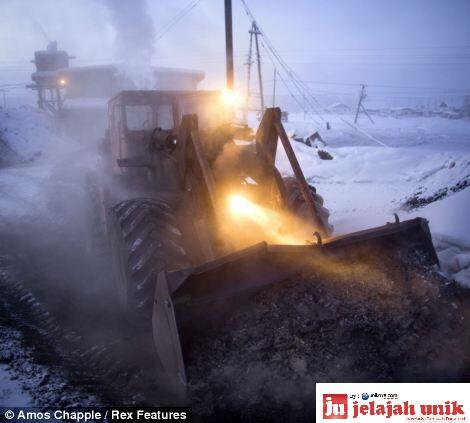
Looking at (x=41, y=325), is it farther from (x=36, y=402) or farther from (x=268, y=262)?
(x=268, y=262)

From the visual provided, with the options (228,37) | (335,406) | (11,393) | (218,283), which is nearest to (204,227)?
(218,283)

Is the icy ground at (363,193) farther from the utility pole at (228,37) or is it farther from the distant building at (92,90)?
the distant building at (92,90)

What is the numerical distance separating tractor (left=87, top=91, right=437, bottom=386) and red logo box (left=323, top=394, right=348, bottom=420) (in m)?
0.97

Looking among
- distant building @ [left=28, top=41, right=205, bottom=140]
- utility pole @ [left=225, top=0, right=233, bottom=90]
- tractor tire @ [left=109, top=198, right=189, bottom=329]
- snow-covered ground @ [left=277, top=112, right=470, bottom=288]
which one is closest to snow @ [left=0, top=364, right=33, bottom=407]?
tractor tire @ [left=109, top=198, right=189, bottom=329]

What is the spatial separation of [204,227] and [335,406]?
203 centimetres

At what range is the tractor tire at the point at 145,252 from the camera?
134 inches

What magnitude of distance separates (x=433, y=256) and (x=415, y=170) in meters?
8.47

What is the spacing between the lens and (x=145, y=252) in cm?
352

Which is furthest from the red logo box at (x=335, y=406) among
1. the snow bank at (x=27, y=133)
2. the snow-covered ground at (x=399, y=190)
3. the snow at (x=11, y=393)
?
the snow bank at (x=27, y=133)

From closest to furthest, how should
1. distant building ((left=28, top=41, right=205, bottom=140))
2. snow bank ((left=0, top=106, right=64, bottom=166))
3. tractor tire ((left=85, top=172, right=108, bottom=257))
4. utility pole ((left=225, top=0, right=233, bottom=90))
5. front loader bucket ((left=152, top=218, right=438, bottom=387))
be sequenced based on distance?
front loader bucket ((left=152, top=218, right=438, bottom=387)) → tractor tire ((left=85, top=172, right=108, bottom=257)) → utility pole ((left=225, top=0, right=233, bottom=90)) → snow bank ((left=0, top=106, right=64, bottom=166)) → distant building ((left=28, top=41, right=205, bottom=140))

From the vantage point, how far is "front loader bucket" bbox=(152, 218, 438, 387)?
2.75m

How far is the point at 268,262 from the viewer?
305 centimetres

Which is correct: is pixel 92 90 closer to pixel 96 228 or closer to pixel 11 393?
pixel 96 228

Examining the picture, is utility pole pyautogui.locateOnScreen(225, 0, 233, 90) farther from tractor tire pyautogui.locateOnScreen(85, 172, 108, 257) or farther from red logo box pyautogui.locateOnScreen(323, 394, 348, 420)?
red logo box pyautogui.locateOnScreen(323, 394, 348, 420)
